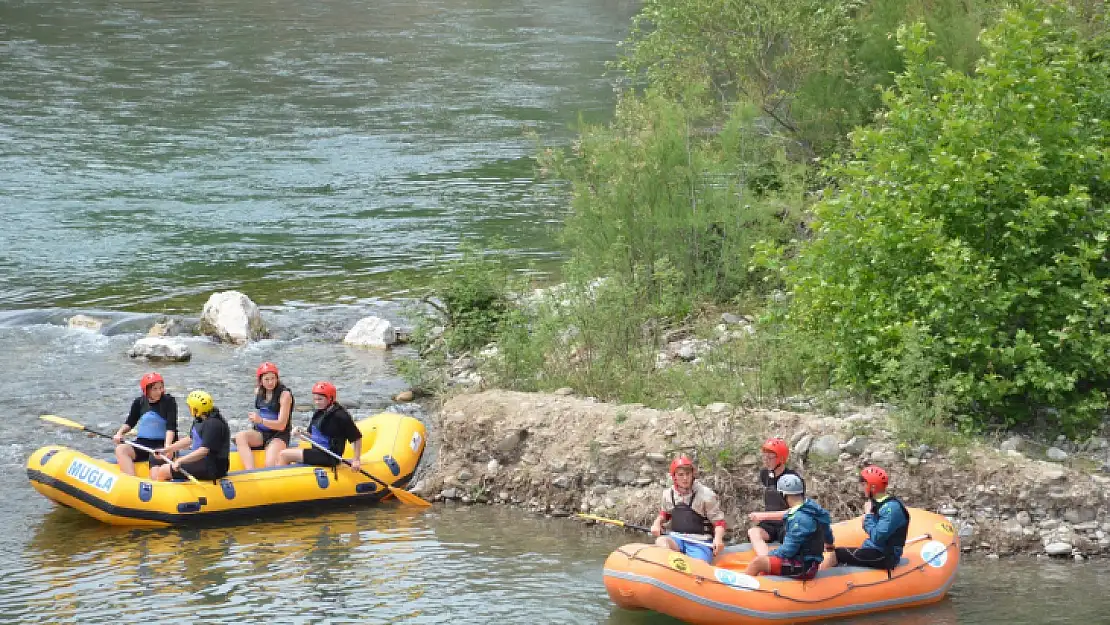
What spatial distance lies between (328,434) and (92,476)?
2218mm

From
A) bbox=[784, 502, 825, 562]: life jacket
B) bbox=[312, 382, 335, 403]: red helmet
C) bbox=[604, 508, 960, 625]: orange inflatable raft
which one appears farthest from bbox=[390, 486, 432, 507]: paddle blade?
bbox=[784, 502, 825, 562]: life jacket

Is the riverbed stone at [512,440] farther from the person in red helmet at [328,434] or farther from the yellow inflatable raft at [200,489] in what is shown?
the person in red helmet at [328,434]

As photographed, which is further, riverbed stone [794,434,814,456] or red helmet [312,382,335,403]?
red helmet [312,382,335,403]

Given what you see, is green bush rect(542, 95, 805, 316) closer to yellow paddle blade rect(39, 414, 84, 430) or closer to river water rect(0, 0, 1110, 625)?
river water rect(0, 0, 1110, 625)

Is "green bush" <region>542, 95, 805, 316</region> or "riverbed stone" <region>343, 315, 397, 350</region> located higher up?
"green bush" <region>542, 95, 805, 316</region>

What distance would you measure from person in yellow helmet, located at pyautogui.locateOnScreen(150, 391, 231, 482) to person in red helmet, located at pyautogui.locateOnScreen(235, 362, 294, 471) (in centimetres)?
56

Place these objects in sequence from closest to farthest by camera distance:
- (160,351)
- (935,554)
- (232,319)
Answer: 1. (935,554)
2. (160,351)
3. (232,319)

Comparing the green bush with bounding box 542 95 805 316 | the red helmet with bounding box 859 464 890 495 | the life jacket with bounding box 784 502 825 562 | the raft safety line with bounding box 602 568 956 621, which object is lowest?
the raft safety line with bounding box 602 568 956 621

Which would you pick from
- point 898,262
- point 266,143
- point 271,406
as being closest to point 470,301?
point 271,406

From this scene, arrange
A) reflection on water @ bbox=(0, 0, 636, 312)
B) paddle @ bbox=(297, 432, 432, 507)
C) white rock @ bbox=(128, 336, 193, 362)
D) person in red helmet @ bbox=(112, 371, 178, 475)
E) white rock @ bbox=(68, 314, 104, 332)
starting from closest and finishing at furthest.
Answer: paddle @ bbox=(297, 432, 432, 507) → person in red helmet @ bbox=(112, 371, 178, 475) → white rock @ bbox=(128, 336, 193, 362) → white rock @ bbox=(68, 314, 104, 332) → reflection on water @ bbox=(0, 0, 636, 312)

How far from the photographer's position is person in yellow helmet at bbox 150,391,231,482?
12.7 metres

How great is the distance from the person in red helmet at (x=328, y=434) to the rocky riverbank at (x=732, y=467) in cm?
78

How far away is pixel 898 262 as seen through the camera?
12.6m

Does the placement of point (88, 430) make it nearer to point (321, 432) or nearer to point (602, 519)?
point (321, 432)
